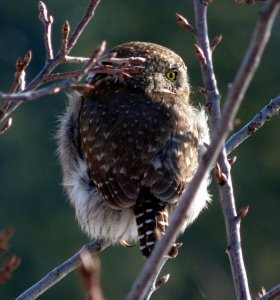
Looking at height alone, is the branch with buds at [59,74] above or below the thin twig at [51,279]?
above

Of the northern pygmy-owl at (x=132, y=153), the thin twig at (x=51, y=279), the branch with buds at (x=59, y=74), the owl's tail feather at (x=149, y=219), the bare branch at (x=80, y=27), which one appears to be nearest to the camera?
the branch with buds at (x=59, y=74)

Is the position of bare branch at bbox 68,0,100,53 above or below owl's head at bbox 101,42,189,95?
above

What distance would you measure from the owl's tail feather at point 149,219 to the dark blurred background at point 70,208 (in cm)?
909

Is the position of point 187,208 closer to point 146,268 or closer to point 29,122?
point 146,268

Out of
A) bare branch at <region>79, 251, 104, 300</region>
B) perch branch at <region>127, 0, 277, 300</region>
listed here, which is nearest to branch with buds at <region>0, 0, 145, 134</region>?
perch branch at <region>127, 0, 277, 300</region>

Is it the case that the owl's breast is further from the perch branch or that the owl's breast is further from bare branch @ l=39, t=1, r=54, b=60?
the perch branch

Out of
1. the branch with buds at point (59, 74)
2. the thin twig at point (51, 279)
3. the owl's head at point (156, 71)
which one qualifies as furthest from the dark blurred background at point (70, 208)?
the branch with buds at point (59, 74)

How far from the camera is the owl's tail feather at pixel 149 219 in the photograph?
455 centimetres

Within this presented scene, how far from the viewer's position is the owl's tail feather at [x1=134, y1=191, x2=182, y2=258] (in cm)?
455

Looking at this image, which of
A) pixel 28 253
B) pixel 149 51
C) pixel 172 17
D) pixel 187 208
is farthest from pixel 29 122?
pixel 187 208

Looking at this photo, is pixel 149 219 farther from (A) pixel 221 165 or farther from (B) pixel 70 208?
(B) pixel 70 208

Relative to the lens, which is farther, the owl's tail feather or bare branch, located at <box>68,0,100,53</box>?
the owl's tail feather

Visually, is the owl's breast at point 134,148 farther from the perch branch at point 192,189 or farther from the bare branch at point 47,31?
the perch branch at point 192,189

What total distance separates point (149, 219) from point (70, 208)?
10.0 metres
